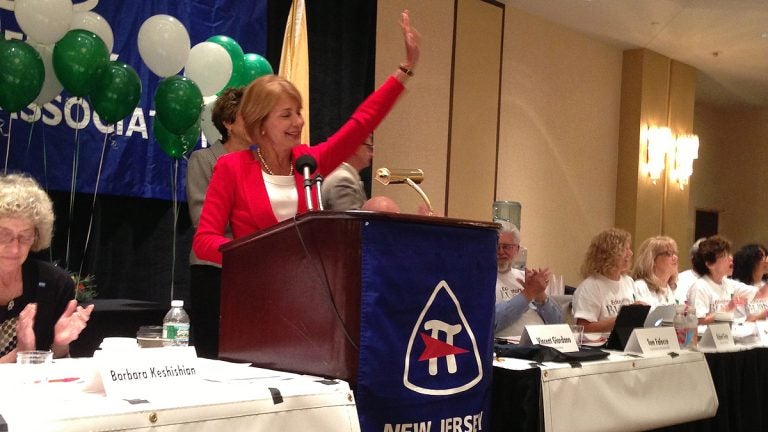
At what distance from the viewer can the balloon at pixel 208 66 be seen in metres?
4.11

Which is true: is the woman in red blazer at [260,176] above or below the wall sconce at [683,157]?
below

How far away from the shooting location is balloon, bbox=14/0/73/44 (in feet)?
11.7

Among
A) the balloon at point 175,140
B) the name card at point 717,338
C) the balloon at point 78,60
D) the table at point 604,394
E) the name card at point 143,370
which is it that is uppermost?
the balloon at point 78,60

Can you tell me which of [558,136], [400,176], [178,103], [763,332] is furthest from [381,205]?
[558,136]

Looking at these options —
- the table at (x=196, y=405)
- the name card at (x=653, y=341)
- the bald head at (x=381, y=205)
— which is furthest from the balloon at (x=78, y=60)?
the name card at (x=653, y=341)

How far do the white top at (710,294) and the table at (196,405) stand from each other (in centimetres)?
377

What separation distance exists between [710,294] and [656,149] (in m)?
3.97

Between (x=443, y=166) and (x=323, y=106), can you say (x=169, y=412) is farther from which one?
(x=443, y=166)

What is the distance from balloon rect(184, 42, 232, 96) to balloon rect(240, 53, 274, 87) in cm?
15

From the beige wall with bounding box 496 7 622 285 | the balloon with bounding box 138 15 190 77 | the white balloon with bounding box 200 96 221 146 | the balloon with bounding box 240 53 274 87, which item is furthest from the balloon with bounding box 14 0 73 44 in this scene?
the beige wall with bounding box 496 7 622 285

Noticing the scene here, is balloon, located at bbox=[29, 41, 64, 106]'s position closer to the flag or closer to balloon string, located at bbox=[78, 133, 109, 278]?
balloon string, located at bbox=[78, 133, 109, 278]

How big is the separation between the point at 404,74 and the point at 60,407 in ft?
4.41

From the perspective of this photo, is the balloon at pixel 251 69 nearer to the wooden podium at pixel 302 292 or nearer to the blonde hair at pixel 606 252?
the blonde hair at pixel 606 252

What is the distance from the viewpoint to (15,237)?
81.7 inches
